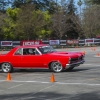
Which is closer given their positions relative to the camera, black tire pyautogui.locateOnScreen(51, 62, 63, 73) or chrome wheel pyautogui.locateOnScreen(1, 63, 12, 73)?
black tire pyautogui.locateOnScreen(51, 62, 63, 73)

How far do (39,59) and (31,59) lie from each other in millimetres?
505

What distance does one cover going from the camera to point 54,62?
16.9 metres

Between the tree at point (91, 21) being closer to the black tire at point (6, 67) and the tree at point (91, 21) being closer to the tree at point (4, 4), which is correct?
the tree at point (4, 4)

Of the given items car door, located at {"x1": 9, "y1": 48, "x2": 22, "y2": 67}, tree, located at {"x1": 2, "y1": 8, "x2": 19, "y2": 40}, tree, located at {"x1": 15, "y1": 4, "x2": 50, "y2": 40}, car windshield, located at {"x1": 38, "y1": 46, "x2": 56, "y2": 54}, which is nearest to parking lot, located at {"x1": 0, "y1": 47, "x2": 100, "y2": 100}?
car windshield, located at {"x1": 38, "y1": 46, "x2": 56, "y2": 54}

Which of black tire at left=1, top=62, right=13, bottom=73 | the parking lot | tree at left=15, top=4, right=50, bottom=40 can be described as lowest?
the parking lot

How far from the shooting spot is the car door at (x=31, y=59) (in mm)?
17266

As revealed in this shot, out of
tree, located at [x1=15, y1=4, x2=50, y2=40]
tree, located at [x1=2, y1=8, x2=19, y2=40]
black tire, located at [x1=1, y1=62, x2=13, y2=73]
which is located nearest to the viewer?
black tire, located at [x1=1, y1=62, x2=13, y2=73]

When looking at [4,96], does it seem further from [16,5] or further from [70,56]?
[16,5]

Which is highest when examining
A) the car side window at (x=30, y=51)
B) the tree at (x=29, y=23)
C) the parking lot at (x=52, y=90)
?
the tree at (x=29, y=23)

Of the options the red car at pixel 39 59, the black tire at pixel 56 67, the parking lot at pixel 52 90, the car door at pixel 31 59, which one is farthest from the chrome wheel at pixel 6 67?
the parking lot at pixel 52 90

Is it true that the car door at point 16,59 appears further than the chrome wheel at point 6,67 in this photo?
No

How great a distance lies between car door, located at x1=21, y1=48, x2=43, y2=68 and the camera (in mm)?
17266

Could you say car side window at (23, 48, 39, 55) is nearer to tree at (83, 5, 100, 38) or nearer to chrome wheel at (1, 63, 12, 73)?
chrome wheel at (1, 63, 12, 73)

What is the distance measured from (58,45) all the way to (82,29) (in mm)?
18568
